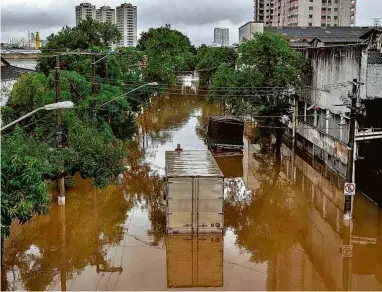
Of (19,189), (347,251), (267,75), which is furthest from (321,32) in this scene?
(19,189)

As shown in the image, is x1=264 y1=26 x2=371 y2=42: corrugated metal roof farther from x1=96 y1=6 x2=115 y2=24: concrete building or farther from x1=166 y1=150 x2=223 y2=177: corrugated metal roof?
x1=96 y1=6 x2=115 y2=24: concrete building

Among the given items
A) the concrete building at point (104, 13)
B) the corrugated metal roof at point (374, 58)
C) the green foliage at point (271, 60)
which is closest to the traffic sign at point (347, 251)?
the corrugated metal roof at point (374, 58)

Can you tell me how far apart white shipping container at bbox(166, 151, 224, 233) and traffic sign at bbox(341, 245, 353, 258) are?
4263mm

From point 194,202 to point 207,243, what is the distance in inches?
60.3

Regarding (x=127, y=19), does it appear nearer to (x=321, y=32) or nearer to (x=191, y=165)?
(x=321, y=32)

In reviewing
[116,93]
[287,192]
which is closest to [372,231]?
[287,192]

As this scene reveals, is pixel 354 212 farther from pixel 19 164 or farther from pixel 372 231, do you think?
pixel 19 164

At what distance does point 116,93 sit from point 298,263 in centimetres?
1881

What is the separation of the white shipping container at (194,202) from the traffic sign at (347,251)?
168 inches

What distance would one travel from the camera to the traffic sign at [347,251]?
17922mm

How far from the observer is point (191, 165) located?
21.7 metres

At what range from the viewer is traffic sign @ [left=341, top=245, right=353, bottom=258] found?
17.9 metres

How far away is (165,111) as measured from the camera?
211ft

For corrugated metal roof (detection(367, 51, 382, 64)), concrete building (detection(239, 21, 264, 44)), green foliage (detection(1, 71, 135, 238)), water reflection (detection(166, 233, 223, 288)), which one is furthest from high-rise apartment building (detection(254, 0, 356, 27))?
water reflection (detection(166, 233, 223, 288))
